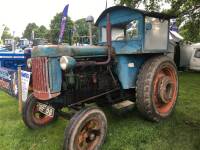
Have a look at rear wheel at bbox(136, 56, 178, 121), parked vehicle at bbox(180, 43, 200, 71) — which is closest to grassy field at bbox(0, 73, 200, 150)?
rear wheel at bbox(136, 56, 178, 121)

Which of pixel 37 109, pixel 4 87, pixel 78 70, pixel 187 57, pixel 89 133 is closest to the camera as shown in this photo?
pixel 89 133

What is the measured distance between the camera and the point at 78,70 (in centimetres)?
392

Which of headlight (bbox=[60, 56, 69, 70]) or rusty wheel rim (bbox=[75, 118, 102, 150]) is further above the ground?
headlight (bbox=[60, 56, 69, 70])

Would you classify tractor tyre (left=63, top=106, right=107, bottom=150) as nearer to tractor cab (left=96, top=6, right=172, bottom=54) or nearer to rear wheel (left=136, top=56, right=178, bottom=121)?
rear wheel (left=136, top=56, right=178, bottom=121)

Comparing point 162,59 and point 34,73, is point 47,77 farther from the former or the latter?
point 162,59

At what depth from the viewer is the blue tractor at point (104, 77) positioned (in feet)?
11.6

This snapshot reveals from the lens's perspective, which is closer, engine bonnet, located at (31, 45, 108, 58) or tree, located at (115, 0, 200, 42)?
engine bonnet, located at (31, 45, 108, 58)

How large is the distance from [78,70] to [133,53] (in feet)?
3.28

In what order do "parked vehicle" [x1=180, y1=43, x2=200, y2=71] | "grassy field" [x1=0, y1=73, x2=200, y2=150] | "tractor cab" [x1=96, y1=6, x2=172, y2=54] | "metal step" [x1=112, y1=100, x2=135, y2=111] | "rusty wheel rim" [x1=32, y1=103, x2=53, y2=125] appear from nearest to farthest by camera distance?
"grassy field" [x1=0, y1=73, x2=200, y2=150] < "tractor cab" [x1=96, y1=6, x2=172, y2=54] < "rusty wheel rim" [x1=32, y1=103, x2=53, y2=125] < "metal step" [x1=112, y1=100, x2=135, y2=111] < "parked vehicle" [x1=180, y1=43, x2=200, y2=71]

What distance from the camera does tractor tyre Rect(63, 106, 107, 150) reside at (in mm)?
3293

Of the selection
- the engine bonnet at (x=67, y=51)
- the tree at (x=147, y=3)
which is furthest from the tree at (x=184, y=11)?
the engine bonnet at (x=67, y=51)

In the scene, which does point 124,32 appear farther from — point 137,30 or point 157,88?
point 157,88

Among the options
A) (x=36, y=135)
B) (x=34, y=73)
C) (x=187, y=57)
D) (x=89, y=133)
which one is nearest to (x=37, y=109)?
(x=36, y=135)

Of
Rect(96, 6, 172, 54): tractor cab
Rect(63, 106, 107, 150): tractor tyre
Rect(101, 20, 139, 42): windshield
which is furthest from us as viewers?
Rect(101, 20, 139, 42): windshield
